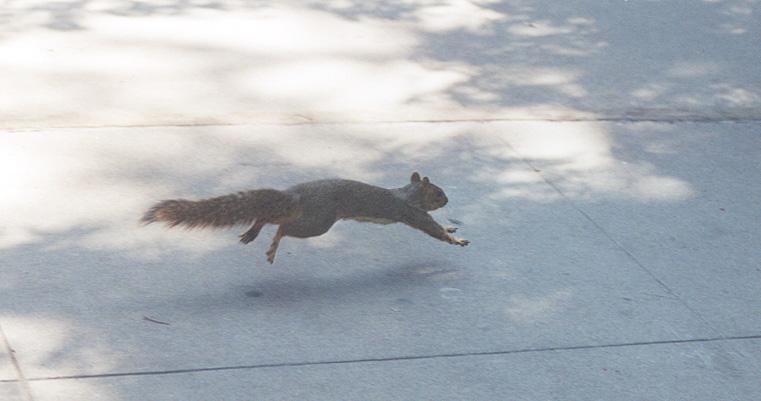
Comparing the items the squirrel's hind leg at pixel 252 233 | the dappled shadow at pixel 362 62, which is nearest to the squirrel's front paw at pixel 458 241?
the squirrel's hind leg at pixel 252 233

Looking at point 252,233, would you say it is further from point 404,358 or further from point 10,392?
point 10,392

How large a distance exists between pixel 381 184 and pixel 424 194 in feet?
2.28

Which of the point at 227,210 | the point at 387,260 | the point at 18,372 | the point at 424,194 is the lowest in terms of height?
the point at 387,260

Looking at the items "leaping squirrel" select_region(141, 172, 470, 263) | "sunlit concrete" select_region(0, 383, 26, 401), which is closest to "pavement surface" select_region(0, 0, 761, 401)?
"sunlit concrete" select_region(0, 383, 26, 401)

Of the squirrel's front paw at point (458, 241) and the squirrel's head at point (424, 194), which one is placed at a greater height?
Result: the squirrel's head at point (424, 194)

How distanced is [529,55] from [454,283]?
11.6 feet

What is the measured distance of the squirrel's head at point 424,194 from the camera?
5211 millimetres

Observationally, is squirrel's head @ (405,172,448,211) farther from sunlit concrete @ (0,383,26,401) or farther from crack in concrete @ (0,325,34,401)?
sunlit concrete @ (0,383,26,401)

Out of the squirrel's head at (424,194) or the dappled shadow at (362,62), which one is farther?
the dappled shadow at (362,62)

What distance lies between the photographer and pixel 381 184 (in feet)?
19.4

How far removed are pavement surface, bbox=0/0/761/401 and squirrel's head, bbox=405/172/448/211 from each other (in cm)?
25

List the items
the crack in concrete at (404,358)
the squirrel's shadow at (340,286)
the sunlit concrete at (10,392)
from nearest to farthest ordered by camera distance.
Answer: the sunlit concrete at (10,392) → the crack in concrete at (404,358) → the squirrel's shadow at (340,286)

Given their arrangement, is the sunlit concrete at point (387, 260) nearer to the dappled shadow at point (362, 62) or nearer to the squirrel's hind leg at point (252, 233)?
the squirrel's hind leg at point (252, 233)

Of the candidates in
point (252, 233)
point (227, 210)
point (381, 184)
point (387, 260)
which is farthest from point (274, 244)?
point (381, 184)
